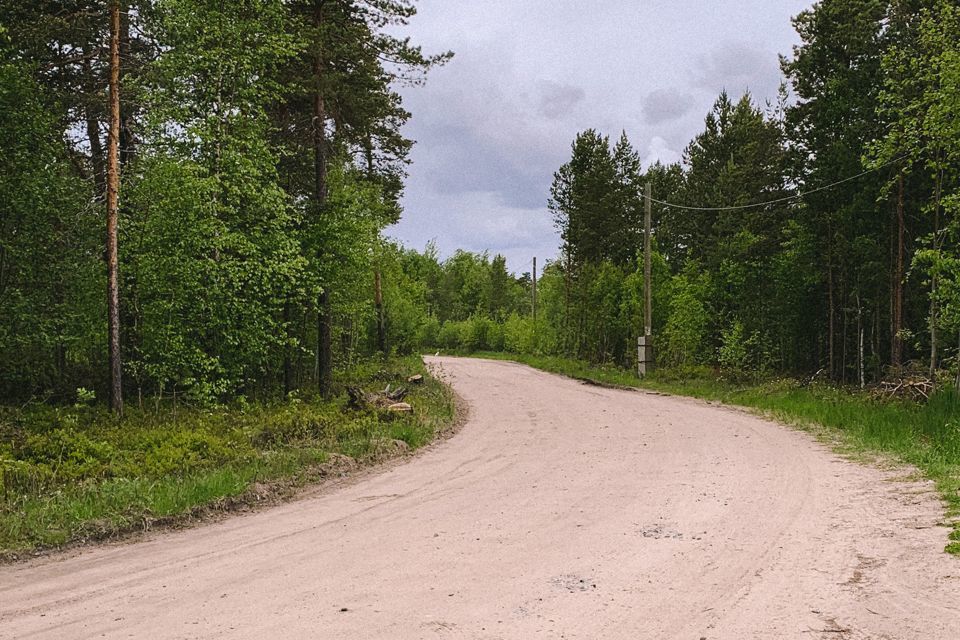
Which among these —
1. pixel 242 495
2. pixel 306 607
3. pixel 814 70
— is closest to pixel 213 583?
pixel 306 607

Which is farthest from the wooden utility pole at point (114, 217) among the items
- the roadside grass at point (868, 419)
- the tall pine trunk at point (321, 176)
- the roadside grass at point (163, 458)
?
the roadside grass at point (868, 419)

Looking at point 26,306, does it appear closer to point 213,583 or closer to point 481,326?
point 213,583

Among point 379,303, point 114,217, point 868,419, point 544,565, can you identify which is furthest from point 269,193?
point 379,303

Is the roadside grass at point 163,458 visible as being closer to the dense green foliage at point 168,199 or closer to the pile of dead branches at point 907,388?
the dense green foliage at point 168,199

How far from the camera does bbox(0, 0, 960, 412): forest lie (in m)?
12.8

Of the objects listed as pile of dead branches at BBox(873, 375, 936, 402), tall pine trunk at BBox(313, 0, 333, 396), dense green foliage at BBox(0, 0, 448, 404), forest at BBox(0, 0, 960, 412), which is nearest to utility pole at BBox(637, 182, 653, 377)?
forest at BBox(0, 0, 960, 412)

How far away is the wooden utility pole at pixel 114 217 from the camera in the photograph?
11.9 meters

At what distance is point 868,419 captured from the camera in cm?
1309

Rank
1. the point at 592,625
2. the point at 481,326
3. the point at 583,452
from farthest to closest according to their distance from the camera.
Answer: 1. the point at 481,326
2. the point at 583,452
3. the point at 592,625

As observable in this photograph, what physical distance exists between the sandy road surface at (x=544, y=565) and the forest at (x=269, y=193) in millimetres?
6919

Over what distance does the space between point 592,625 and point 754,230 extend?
2750 cm

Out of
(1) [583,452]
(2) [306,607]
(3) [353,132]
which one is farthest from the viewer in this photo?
(3) [353,132]

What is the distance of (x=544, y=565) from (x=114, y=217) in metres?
11.2

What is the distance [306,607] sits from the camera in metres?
4.42
